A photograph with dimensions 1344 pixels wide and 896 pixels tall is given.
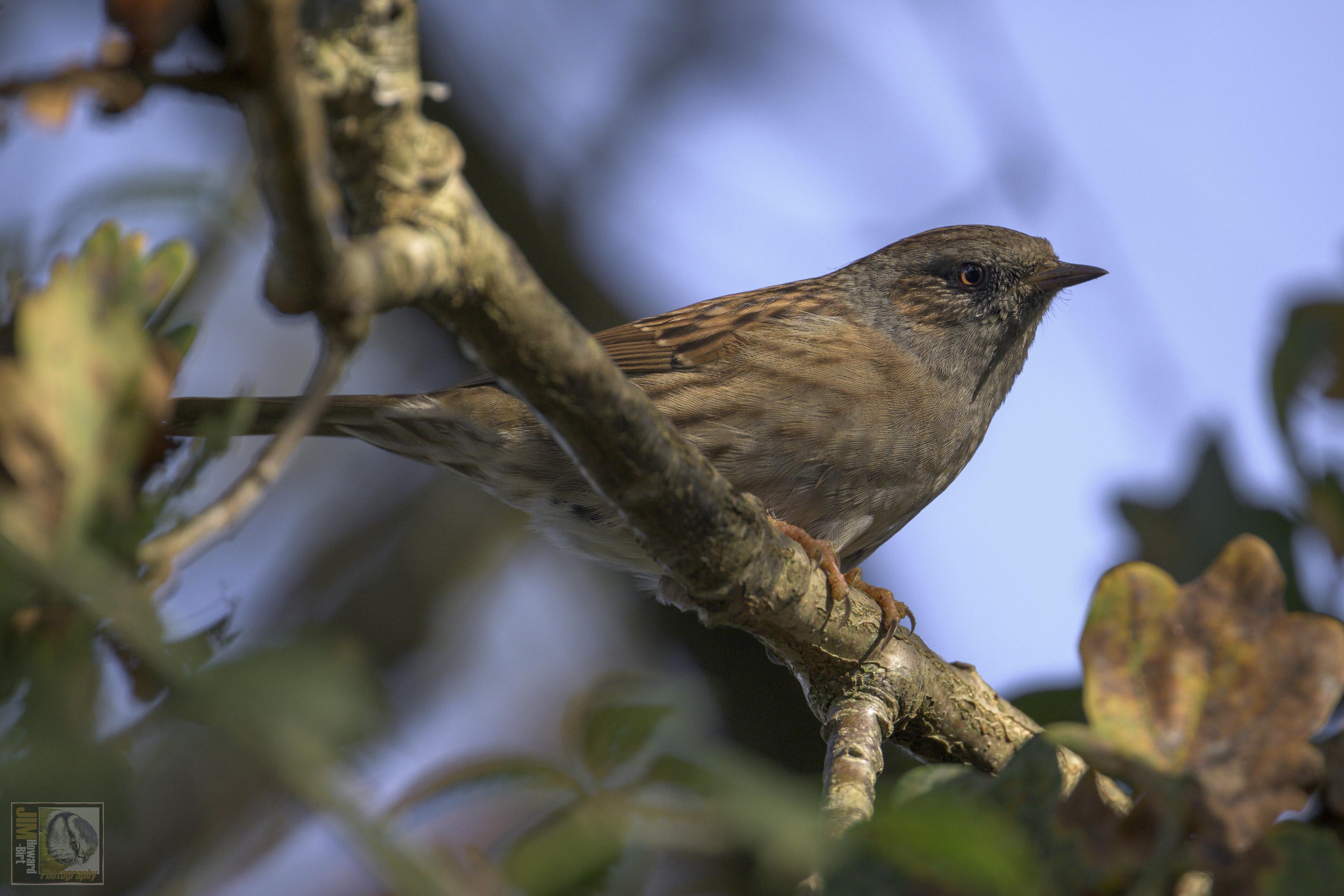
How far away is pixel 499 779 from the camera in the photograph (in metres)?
0.90

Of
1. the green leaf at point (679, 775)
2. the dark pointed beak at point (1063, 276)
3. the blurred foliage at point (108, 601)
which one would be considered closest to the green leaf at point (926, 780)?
the green leaf at point (679, 775)

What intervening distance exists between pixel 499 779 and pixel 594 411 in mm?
864

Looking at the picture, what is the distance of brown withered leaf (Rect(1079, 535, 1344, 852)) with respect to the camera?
1.16 meters

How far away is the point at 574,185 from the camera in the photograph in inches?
172

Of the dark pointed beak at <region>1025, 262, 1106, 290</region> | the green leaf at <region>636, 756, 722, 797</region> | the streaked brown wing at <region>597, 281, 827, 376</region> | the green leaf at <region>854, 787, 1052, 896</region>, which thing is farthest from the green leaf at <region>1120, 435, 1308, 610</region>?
the dark pointed beak at <region>1025, 262, 1106, 290</region>

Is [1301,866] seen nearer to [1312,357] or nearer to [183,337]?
[1312,357]

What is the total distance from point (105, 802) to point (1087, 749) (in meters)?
0.91

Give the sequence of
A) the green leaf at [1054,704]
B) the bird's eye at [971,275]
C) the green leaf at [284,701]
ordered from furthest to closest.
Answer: the bird's eye at [971,275], the green leaf at [1054,704], the green leaf at [284,701]

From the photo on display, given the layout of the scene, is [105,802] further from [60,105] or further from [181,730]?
[60,105]

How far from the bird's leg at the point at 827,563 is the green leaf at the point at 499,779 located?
1632 mm

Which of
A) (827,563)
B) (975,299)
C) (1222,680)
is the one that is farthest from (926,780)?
(975,299)

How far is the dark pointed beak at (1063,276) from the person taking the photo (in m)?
4.22

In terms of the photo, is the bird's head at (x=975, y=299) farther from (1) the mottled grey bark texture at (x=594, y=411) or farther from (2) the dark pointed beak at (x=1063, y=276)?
(1) the mottled grey bark texture at (x=594, y=411)

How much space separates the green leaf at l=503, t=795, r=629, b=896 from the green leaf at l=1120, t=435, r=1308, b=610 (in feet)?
4.57
